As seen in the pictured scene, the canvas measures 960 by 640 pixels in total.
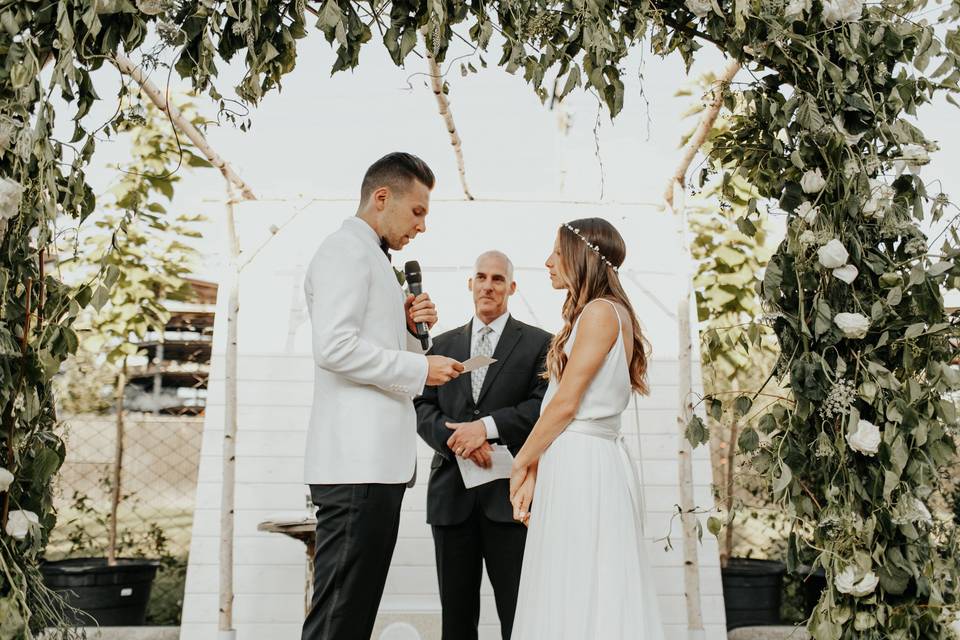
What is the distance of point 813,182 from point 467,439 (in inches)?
66.1

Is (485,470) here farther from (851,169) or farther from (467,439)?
(851,169)

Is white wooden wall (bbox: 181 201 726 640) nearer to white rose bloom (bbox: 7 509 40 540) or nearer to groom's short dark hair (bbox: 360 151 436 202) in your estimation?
groom's short dark hair (bbox: 360 151 436 202)

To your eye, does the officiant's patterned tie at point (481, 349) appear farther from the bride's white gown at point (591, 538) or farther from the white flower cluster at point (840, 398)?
the white flower cluster at point (840, 398)

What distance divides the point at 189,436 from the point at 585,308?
19.8 feet

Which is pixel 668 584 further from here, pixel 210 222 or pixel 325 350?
pixel 210 222

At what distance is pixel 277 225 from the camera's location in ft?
17.6

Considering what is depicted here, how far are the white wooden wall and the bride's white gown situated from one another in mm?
1998

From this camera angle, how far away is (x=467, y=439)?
3.47 meters

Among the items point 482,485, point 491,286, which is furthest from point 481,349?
point 482,485

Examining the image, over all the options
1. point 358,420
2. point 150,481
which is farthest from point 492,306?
point 150,481

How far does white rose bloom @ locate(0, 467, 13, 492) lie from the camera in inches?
77.1

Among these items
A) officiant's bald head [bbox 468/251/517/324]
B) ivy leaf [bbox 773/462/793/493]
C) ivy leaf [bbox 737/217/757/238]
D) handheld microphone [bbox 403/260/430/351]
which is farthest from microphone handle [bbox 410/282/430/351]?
ivy leaf [bbox 773/462/793/493]

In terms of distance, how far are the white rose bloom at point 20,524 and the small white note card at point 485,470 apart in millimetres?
1746

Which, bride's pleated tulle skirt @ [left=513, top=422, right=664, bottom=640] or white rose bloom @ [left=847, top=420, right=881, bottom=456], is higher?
white rose bloom @ [left=847, top=420, right=881, bottom=456]
